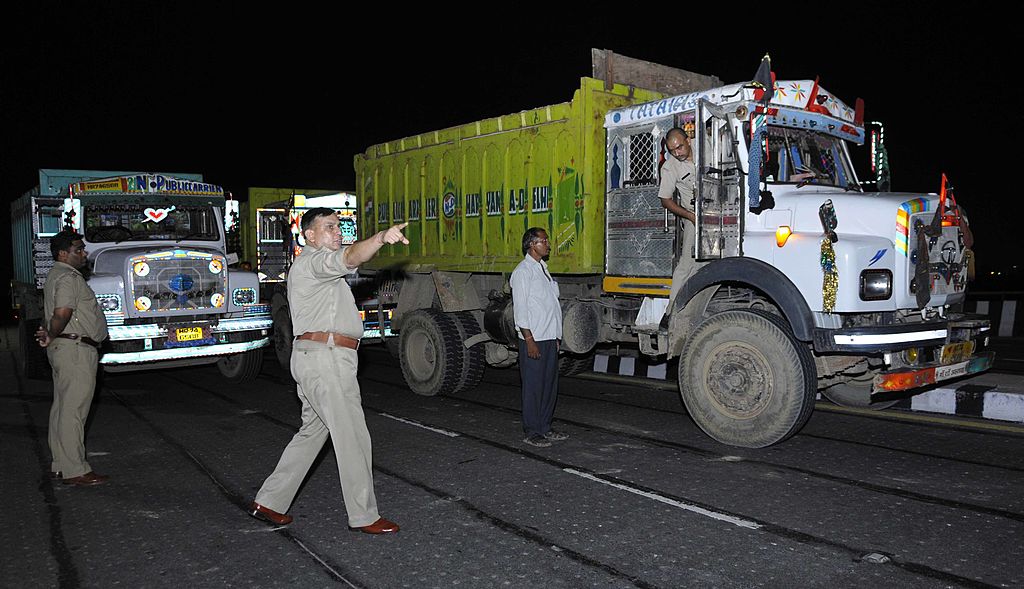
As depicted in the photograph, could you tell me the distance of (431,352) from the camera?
9961mm

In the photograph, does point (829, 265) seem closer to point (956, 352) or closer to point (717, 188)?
point (717, 188)

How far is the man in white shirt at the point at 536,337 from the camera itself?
23.1 feet

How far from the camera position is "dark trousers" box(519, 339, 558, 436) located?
7.07 metres

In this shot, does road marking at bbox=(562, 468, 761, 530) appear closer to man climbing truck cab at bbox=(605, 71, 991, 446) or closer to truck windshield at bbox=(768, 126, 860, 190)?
man climbing truck cab at bbox=(605, 71, 991, 446)

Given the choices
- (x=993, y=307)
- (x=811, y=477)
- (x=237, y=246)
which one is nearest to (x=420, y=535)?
(x=811, y=477)

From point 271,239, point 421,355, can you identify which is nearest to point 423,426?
point 421,355

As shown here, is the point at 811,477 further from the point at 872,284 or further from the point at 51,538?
the point at 51,538

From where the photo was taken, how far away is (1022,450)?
648cm

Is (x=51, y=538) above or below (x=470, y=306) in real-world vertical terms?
below

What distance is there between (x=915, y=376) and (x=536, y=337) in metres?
3.03

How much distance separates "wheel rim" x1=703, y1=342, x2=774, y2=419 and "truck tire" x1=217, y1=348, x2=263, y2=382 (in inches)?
259

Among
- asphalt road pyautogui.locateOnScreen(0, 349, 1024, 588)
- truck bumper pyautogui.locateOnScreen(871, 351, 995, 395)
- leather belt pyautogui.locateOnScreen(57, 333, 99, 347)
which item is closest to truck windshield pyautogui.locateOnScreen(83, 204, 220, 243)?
asphalt road pyautogui.locateOnScreen(0, 349, 1024, 588)

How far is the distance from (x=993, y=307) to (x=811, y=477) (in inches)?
559

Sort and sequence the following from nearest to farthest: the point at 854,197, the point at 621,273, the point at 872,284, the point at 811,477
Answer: the point at 811,477 → the point at 872,284 → the point at 854,197 → the point at 621,273
